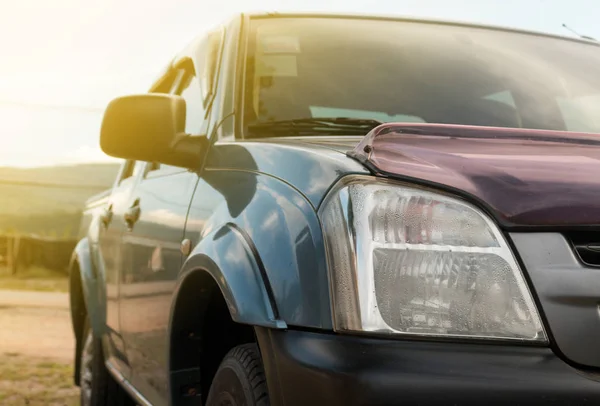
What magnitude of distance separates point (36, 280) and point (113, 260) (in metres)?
18.4

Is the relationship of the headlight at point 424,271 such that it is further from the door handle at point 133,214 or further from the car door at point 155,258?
the door handle at point 133,214

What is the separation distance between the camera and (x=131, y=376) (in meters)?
3.43

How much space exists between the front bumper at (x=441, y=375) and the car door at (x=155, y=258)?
104 centimetres

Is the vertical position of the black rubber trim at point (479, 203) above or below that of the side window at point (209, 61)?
below

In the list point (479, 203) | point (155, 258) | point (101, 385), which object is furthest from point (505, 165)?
point (101, 385)

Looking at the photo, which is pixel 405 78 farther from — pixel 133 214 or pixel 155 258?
pixel 133 214

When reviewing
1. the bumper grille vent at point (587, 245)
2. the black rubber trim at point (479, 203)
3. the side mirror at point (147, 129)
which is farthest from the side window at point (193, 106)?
the bumper grille vent at point (587, 245)

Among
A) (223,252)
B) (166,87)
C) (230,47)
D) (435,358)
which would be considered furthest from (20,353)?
(435,358)

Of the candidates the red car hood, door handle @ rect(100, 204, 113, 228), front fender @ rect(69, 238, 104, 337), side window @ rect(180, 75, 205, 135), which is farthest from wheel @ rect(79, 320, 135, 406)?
the red car hood

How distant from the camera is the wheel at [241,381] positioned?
6.46 ft

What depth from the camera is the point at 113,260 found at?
3.74 m

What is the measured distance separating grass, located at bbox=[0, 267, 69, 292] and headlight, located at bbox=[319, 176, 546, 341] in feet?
57.9

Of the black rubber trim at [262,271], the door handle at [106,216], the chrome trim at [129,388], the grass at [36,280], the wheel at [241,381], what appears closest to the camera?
the black rubber trim at [262,271]

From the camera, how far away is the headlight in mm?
1664
